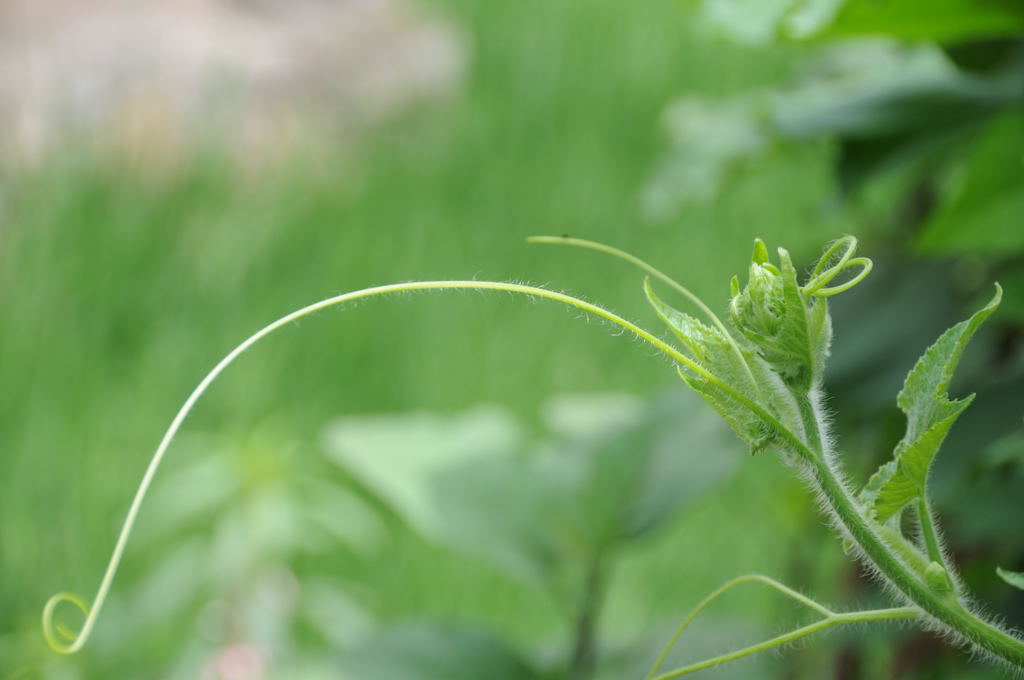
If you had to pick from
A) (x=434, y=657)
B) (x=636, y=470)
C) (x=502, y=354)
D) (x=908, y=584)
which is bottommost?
(x=502, y=354)

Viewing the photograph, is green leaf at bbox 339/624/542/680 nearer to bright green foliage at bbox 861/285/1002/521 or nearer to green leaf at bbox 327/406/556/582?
green leaf at bbox 327/406/556/582

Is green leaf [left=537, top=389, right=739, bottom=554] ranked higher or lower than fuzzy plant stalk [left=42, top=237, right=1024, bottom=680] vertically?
lower

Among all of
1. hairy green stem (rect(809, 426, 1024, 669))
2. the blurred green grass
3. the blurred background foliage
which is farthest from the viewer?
the blurred green grass

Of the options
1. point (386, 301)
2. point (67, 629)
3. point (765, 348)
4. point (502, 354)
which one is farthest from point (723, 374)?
point (386, 301)

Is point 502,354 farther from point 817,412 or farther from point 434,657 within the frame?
point 817,412

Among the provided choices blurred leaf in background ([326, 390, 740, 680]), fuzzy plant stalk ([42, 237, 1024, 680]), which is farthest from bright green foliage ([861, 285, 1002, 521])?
blurred leaf in background ([326, 390, 740, 680])

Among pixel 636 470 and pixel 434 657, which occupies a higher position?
pixel 636 470
